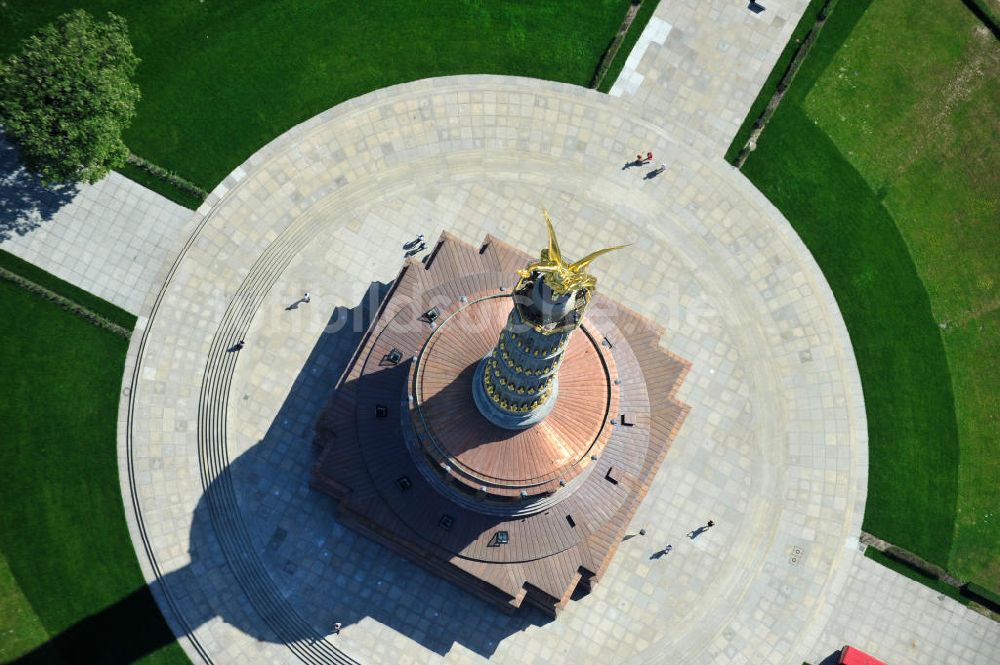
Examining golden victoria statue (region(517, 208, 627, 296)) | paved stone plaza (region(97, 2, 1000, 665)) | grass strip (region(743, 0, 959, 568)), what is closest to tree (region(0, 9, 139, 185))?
paved stone plaza (region(97, 2, 1000, 665))

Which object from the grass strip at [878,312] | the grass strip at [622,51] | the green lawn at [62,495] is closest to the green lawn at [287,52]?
the grass strip at [622,51]

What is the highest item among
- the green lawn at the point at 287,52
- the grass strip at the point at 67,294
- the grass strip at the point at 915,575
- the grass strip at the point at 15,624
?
the green lawn at the point at 287,52

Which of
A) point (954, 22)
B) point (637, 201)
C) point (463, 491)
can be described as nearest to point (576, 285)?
point (463, 491)

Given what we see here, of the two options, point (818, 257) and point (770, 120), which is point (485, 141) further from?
point (818, 257)

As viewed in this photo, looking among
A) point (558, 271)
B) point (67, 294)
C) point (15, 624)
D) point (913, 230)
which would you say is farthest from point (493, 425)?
point (913, 230)

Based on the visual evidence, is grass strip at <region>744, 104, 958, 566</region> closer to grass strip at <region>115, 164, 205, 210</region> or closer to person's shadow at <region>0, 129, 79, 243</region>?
grass strip at <region>115, 164, 205, 210</region>

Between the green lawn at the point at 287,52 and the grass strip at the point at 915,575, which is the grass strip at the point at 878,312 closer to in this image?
the grass strip at the point at 915,575
